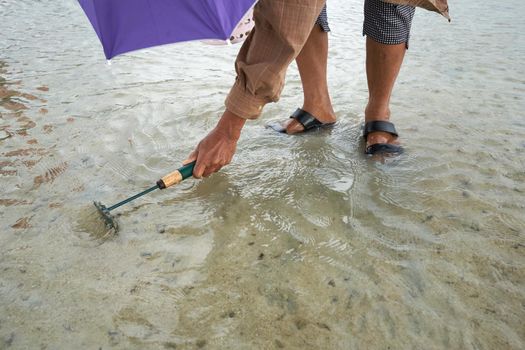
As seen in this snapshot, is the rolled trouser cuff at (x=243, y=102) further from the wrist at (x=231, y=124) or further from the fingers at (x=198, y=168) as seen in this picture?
the fingers at (x=198, y=168)

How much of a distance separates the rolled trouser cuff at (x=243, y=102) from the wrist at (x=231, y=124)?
5 centimetres

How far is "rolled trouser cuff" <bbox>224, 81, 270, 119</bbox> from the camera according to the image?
136 centimetres

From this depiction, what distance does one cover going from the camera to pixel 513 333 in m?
1.16

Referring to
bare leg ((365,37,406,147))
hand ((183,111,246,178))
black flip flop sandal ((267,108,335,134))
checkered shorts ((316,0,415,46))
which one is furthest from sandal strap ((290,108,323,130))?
hand ((183,111,246,178))

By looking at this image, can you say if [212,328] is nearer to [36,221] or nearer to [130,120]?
[36,221]

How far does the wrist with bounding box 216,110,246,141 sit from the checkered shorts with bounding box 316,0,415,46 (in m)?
→ 0.85

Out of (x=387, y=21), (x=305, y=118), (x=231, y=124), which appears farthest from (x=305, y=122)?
(x=231, y=124)

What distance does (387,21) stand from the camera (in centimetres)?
182

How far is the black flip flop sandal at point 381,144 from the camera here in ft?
6.48

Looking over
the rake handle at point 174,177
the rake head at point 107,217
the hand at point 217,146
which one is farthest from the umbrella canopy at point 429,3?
the rake head at point 107,217

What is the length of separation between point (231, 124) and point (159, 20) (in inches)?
18.3

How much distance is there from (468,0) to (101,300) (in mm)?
6012

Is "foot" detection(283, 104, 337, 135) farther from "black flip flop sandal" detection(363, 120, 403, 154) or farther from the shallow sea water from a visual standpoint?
"black flip flop sandal" detection(363, 120, 403, 154)

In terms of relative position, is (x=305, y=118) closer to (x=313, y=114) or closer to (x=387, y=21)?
(x=313, y=114)
